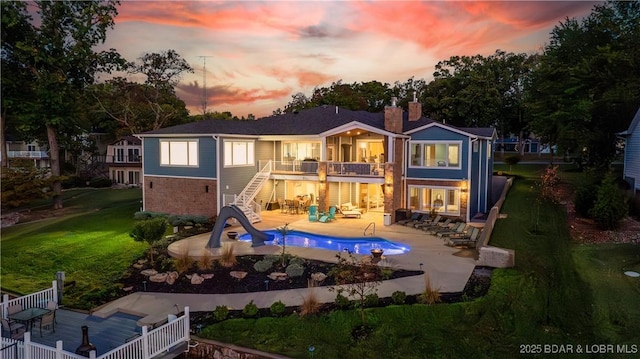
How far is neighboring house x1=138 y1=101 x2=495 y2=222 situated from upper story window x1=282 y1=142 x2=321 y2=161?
0.22ft

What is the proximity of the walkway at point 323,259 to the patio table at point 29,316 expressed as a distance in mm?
1439

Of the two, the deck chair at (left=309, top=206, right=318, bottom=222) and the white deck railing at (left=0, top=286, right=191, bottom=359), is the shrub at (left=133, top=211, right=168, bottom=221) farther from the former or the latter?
the white deck railing at (left=0, top=286, right=191, bottom=359)

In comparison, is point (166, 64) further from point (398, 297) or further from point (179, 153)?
point (398, 297)

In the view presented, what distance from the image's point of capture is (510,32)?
25.8 metres

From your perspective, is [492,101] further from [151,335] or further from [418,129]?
[151,335]

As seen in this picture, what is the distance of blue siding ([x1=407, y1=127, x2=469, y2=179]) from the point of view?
22953mm

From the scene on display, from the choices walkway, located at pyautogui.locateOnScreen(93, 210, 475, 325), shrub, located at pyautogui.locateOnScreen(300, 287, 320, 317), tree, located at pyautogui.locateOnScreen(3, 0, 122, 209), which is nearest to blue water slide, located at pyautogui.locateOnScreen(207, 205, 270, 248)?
walkway, located at pyautogui.locateOnScreen(93, 210, 475, 325)

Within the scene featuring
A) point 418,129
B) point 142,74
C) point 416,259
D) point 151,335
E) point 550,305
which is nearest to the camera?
point 151,335

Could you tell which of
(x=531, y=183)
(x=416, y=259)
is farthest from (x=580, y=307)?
(x=531, y=183)

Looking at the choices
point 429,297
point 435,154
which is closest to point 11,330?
point 429,297

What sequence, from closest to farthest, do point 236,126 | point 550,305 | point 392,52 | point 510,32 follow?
point 550,305
point 510,32
point 236,126
point 392,52

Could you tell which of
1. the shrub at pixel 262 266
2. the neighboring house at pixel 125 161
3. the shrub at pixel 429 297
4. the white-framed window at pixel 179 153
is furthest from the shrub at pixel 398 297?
the neighboring house at pixel 125 161

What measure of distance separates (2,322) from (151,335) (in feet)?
14.0

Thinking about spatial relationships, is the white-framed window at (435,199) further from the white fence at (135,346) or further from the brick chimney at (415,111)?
the white fence at (135,346)
